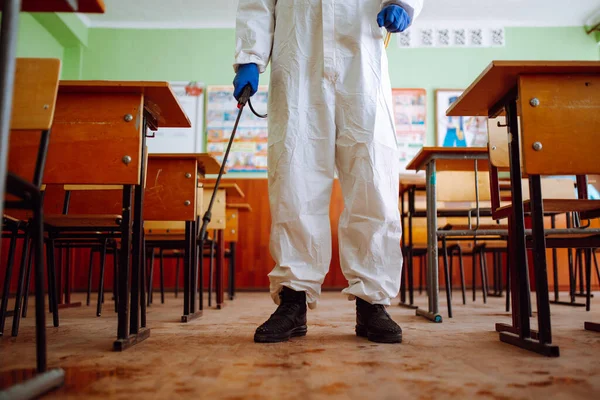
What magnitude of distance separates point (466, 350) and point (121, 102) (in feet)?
3.91

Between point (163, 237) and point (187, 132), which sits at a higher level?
point (187, 132)

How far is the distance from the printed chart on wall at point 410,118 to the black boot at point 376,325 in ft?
12.2

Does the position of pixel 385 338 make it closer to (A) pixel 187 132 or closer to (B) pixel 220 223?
(B) pixel 220 223

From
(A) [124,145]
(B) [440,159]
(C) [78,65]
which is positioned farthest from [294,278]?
(C) [78,65]

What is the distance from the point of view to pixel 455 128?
5.17 meters

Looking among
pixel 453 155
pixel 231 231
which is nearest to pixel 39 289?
pixel 453 155

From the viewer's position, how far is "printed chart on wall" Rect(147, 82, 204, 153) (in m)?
5.20

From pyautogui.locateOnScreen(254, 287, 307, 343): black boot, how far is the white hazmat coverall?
37 millimetres

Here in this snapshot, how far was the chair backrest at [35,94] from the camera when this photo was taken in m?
1.10

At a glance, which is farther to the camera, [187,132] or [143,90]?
[187,132]

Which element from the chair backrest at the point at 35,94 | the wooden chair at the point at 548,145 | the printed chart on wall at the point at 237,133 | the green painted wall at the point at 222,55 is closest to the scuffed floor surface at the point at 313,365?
the wooden chair at the point at 548,145

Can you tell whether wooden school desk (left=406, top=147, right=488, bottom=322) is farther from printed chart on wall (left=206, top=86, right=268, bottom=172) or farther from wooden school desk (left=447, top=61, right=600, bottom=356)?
printed chart on wall (left=206, top=86, right=268, bottom=172)

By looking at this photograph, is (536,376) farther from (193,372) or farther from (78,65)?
(78,65)

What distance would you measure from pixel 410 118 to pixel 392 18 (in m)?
3.75
